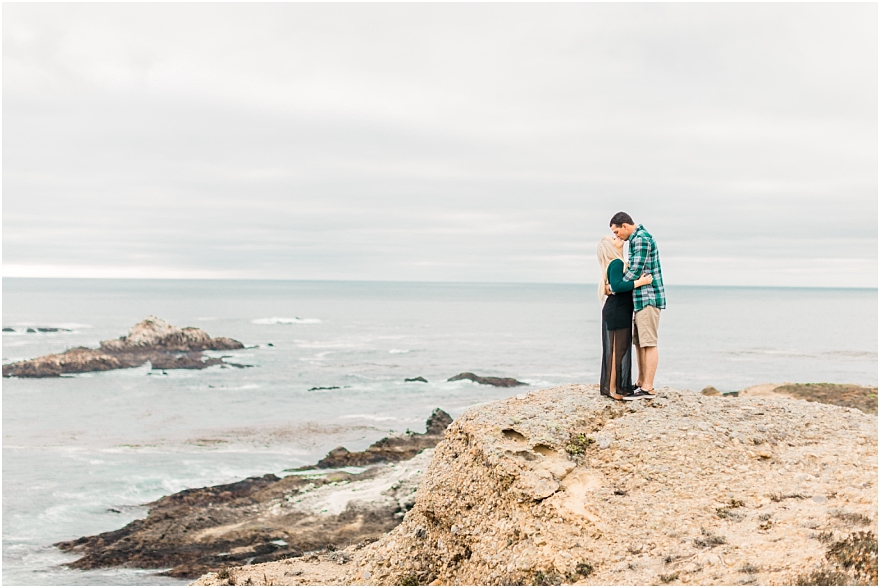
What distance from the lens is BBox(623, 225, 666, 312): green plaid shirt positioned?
35.8 feet

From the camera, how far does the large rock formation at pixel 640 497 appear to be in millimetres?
8430

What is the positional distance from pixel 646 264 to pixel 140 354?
69.8m

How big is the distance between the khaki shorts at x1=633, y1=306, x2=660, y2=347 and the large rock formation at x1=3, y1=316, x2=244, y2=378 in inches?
2408

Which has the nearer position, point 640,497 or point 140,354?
point 640,497

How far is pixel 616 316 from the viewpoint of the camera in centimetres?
1139

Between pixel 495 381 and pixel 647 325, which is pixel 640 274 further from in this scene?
pixel 495 381

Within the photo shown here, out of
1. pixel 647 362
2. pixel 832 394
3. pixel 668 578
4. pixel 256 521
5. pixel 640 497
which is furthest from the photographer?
pixel 832 394

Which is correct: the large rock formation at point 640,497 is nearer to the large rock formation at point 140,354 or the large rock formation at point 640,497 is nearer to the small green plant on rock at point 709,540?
the small green plant on rock at point 709,540

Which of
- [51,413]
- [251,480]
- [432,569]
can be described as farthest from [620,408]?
[51,413]

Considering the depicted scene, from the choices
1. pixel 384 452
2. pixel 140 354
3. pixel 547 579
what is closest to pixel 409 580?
pixel 547 579

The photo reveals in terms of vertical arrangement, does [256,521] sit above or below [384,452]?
below

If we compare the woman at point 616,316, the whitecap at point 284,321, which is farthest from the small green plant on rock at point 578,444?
the whitecap at point 284,321

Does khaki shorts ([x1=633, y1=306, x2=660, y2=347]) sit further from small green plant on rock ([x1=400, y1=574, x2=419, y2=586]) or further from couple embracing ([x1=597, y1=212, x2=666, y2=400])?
small green plant on rock ([x1=400, y1=574, x2=419, y2=586])

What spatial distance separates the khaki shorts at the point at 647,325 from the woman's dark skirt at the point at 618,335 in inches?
6.9
